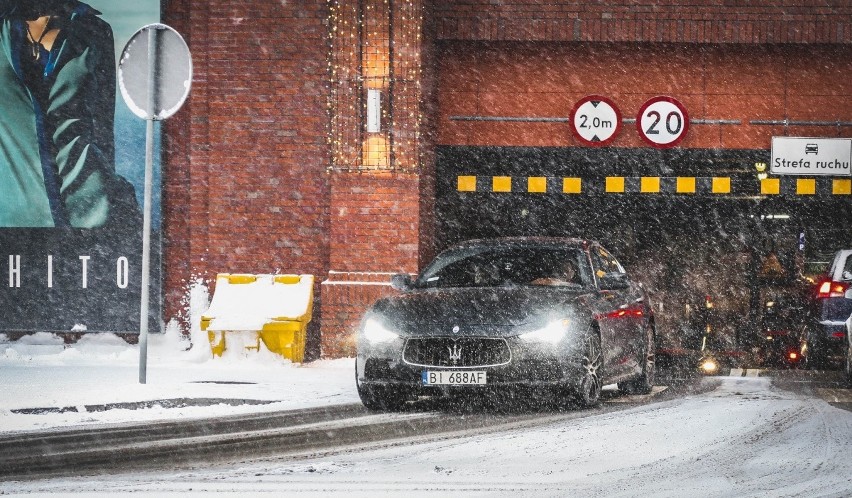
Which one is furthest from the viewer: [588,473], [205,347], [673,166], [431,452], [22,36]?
[673,166]

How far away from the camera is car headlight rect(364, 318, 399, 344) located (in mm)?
10906

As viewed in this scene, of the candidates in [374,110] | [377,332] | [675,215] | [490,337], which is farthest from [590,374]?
[675,215]

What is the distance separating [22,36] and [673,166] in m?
8.74

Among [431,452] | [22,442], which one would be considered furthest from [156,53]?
[431,452]

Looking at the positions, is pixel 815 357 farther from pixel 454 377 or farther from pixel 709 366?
pixel 454 377

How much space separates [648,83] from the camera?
18.9 m

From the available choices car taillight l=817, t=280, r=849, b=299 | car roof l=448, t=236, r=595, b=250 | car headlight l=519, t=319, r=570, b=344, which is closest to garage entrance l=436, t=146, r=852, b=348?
car taillight l=817, t=280, r=849, b=299

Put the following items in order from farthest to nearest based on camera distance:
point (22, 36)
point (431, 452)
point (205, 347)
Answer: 1. point (22, 36)
2. point (205, 347)
3. point (431, 452)

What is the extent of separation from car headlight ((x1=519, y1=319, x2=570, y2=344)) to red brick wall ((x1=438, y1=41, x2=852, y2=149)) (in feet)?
27.6

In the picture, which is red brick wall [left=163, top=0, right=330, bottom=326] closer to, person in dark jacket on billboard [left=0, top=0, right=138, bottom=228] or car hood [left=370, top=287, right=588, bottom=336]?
person in dark jacket on billboard [left=0, top=0, right=138, bottom=228]

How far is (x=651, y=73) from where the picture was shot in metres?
18.9

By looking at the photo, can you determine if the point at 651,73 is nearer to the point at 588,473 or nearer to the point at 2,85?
the point at 2,85

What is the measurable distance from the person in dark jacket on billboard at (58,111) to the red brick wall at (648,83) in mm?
4405

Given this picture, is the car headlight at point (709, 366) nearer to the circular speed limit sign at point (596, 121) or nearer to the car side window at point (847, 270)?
the car side window at point (847, 270)
